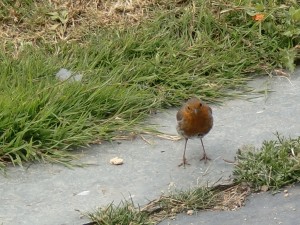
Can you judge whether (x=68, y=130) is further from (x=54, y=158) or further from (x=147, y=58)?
(x=147, y=58)

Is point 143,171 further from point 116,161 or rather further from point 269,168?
point 269,168

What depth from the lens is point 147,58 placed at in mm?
6586

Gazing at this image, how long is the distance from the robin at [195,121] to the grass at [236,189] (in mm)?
280

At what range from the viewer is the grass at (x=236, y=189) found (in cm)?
474

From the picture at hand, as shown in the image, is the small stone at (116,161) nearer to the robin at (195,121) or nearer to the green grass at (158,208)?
the robin at (195,121)

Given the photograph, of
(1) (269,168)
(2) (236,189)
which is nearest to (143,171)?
(2) (236,189)

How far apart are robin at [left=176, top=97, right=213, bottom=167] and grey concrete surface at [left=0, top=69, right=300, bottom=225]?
0.50 ft

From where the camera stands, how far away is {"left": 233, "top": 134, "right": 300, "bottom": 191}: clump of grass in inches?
198

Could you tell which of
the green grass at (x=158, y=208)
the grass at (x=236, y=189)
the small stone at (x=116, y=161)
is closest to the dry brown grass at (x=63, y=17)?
the small stone at (x=116, y=161)

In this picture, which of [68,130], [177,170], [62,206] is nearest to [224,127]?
[177,170]

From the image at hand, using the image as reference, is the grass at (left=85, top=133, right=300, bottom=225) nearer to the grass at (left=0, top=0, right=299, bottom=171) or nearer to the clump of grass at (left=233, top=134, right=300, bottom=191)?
the clump of grass at (left=233, top=134, right=300, bottom=191)

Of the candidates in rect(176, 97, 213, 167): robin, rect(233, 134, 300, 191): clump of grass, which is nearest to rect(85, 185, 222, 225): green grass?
rect(233, 134, 300, 191): clump of grass

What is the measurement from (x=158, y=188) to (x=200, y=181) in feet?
0.84

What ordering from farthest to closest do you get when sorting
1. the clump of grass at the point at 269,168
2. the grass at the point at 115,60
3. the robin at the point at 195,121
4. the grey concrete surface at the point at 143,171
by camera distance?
the grass at the point at 115,60
the robin at the point at 195,121
the clump of grass at the point at 269,168
the grey concrete surface at the point at 143,171
